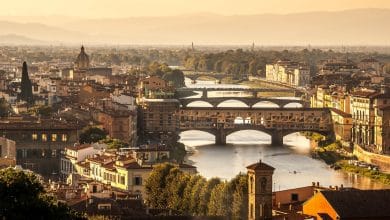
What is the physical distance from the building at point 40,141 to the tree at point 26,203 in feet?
39.9

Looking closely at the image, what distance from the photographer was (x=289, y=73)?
84.1 m

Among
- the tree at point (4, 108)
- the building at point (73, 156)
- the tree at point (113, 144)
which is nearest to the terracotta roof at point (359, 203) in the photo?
the building at point (73, 156)

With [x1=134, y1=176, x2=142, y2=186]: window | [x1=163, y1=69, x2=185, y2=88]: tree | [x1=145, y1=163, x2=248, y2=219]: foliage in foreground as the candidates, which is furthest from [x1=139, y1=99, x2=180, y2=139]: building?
[x1=163, y1=69, x2=185, y2=88]: tree

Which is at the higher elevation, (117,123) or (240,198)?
(240,198)

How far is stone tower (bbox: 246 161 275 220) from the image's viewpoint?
18500 millimetres

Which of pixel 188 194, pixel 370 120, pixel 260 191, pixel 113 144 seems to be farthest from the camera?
pixel 370 120

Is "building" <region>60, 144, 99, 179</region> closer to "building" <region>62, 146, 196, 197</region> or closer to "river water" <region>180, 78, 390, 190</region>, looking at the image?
"building" <region>62, 146, 196, 197</region>

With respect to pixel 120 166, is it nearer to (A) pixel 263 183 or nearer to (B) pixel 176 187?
(B) pixel 176 187

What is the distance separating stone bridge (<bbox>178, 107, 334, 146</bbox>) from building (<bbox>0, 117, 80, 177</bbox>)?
14.1 meters

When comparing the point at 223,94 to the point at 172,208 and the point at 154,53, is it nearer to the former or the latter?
the point at 172,208

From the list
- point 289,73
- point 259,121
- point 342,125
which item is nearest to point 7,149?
point 342,125

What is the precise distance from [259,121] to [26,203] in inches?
1369

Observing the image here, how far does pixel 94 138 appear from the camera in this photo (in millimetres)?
32156

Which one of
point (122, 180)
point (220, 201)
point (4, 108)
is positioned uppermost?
point (220, 201)
